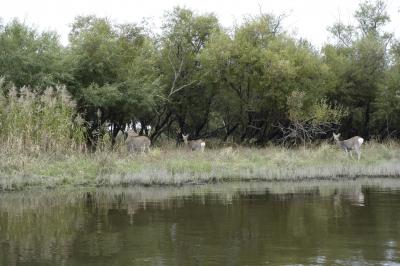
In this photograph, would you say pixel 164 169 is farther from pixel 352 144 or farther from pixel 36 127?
pixel 352 144

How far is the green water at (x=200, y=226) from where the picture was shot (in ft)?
30.1

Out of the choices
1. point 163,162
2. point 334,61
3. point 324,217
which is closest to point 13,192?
point 163,162

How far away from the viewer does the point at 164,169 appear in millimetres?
21312

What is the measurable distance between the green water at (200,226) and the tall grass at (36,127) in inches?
138

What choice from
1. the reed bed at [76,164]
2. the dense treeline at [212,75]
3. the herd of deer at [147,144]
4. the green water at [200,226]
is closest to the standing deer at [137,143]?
the herd of deer at [147,144]

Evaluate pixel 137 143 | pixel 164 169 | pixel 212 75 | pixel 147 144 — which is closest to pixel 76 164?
pixel 164 169

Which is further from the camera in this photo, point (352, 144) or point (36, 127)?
point (352, 144)

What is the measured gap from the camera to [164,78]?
3672 cm

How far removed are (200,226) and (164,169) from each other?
30.8 ft

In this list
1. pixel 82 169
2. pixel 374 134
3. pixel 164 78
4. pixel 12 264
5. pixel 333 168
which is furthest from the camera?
pixel 374 134

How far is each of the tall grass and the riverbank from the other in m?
0.43

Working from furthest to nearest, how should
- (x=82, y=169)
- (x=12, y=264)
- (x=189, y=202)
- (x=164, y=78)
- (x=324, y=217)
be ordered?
(x=164, y=78) → (x=82, y=169) → (x=189, y=202) → (x=324, y=217) → (x=12, y=264)

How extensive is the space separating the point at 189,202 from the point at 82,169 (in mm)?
6304

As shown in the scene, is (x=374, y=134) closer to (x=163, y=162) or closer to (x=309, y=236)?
(x=163, y=162)
